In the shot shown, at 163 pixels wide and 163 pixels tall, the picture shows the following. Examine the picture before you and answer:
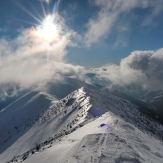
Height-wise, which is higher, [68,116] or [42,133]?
[68,116]

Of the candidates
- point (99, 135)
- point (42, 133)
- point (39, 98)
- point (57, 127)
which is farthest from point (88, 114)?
point (39, 98)

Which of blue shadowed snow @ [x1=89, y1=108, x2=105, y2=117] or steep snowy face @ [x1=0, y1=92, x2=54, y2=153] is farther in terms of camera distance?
steep snowy face @ [x1=0, y1=92, x2=54, y2=153]

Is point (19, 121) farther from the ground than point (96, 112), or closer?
farther from the ground

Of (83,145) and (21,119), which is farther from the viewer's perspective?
(21,119)

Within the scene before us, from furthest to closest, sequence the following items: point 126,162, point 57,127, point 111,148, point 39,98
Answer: point 39,98, point 57,127, point 111,148, point 126,162

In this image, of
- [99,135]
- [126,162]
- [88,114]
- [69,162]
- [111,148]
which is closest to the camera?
[126,162]

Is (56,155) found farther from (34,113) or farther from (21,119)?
(34,113)

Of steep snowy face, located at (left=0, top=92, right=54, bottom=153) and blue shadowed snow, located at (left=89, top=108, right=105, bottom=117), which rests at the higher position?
steep snowy face, located at (left=0, top=92, right=54, bottom=153)

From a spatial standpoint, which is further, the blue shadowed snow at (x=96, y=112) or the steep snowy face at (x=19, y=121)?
the steep snowy face at (x=19, y=121)

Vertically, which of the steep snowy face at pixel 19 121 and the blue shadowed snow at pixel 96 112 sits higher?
the steep snowy face at pixel 19 121

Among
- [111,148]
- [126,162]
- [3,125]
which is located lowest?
[126,162]

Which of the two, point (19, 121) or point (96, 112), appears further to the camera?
point (19, 121)
